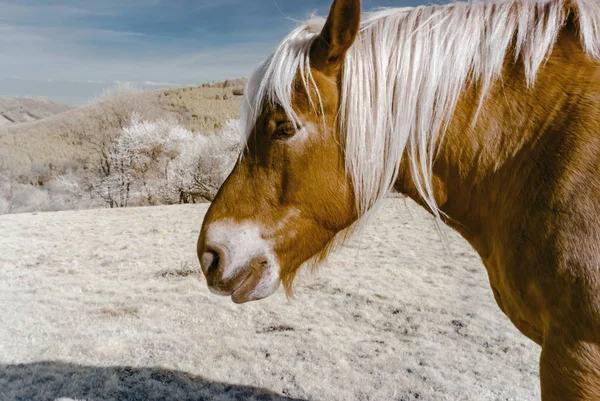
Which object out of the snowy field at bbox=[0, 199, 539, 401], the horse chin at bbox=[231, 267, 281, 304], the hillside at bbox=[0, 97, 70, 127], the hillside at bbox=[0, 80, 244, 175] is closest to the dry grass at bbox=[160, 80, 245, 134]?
the hillside at bbox=[0, 80, 244, 175]

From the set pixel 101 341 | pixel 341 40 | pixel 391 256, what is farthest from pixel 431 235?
pixel 341 40

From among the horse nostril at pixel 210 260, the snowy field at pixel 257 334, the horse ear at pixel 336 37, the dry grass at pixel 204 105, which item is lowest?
the dry grass at pixel 204 105

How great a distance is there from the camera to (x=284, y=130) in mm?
1716

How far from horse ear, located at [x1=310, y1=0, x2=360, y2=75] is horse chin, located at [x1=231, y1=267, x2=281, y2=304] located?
85 centimetres

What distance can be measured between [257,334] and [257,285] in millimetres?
2661

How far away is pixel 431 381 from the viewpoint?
3.48 meters

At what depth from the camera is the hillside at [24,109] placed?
218 ft

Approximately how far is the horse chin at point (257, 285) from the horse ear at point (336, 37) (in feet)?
2.80

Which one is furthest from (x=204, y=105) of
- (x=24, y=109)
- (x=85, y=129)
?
(x=24, y=109)

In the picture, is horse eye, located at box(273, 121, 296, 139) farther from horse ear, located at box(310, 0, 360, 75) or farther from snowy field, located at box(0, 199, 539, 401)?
snowy field, located at box(0, 199, 539, 401)

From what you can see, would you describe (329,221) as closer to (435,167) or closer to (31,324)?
(435,167)

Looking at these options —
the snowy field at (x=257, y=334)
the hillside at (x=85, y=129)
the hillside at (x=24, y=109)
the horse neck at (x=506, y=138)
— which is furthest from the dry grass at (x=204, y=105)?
the horse neck at (x=506, y=138)

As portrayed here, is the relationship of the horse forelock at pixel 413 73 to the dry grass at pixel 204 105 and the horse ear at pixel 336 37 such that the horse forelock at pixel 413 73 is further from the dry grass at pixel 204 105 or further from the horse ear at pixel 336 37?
the dry grass at pixel 204 105

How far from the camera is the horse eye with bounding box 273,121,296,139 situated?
170 cm
